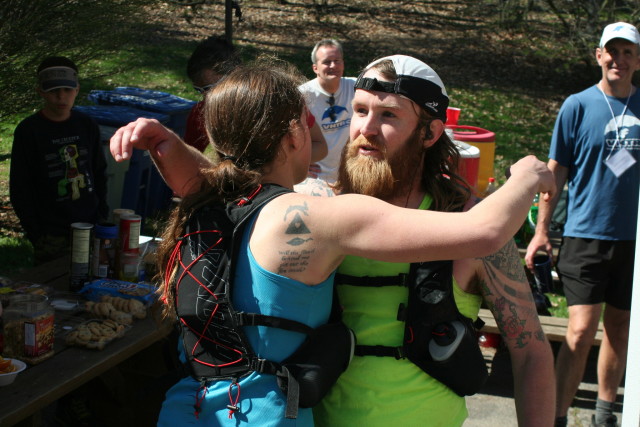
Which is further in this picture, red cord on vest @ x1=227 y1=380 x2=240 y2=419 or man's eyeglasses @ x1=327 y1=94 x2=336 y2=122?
man's eyeglasses @ x1=327 y1=94 x2=336 y2=122

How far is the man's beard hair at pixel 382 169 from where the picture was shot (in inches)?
82.6

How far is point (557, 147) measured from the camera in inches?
174

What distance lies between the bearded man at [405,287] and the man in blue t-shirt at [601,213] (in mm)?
2321

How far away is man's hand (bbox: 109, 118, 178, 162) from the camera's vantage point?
197 centimetres

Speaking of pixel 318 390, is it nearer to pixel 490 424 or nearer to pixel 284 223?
pixel 284 223

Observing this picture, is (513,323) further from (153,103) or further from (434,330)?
(153,103)

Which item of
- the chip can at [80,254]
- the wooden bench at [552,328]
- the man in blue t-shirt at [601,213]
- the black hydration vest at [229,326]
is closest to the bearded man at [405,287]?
the black hydration vest at [229,326]

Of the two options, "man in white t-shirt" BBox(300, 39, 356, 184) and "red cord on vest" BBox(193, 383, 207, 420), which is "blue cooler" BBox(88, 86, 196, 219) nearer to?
"man in white t-shirt" BBox(300, 39, 356, 184)

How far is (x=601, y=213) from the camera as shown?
426 cm

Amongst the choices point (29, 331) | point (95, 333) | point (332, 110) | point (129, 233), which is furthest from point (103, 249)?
point (332, 110)

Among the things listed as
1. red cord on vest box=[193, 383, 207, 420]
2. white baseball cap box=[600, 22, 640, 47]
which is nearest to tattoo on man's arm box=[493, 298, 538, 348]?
red cord on vest box=[193, 383, 207, 420]

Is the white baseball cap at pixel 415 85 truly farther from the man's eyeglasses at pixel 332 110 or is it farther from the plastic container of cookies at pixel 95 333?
the man's eyeglasses at pixel 332 110

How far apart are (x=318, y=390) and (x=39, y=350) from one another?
1.47 m

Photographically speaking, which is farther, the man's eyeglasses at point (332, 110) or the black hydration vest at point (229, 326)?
the man's eyeglasses at point (332, 110)
